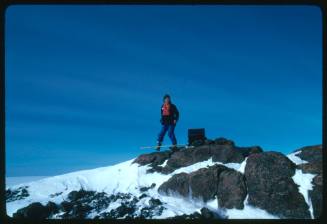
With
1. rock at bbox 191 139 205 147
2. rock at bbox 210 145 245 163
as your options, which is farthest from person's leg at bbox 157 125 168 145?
rock at bbox 210 145 245 163

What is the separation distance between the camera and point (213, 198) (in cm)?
1430

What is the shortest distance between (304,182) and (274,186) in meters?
1.29

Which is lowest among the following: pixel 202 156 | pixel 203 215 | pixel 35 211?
pixel 203 215

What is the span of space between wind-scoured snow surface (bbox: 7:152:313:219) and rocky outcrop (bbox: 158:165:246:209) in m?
0.28

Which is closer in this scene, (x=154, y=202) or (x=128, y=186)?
(x=154, y=202)

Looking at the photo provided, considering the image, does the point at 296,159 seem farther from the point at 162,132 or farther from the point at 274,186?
the point at 162,132

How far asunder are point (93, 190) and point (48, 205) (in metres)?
2.76

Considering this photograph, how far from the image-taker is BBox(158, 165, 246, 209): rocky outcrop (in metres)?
14.0

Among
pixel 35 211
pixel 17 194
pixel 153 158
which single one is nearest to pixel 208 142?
pixel 153 158

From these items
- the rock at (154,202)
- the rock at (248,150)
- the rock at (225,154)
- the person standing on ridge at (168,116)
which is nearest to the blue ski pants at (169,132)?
the person standing on ridge at (168,116)

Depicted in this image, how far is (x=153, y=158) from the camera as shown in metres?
19.3

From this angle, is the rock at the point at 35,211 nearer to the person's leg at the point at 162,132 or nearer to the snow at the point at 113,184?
the snow at the point at 113,184
